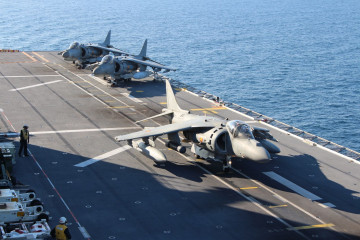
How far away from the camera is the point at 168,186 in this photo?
2934cm

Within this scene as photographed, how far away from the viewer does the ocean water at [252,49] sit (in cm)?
6925

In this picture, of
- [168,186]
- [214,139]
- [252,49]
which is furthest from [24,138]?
[252,49]

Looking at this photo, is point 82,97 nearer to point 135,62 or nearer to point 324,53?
point 135,62

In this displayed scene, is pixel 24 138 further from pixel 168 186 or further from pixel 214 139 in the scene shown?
pixel 214 139

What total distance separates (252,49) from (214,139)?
90.0 m

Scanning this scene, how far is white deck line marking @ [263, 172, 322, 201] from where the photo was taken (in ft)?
93.9

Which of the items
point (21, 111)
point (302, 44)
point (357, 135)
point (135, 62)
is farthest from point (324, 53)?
point (21, 111)

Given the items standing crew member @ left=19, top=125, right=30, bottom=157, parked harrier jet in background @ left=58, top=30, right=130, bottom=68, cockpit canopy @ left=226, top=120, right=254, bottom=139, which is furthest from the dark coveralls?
parked harrier jet in background @ left=58, top=30, right=130, bottom=68

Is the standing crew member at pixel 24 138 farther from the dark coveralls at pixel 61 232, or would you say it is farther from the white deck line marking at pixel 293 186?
the white deck line marking at pixel 293 186

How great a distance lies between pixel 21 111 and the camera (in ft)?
146

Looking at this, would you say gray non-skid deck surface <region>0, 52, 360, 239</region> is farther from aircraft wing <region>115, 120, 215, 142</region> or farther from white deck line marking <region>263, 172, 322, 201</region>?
aircraft wing <region>115, 120, 215, 142</region>

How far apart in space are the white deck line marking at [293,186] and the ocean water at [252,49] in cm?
2596

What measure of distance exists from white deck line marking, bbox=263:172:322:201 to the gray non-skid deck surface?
A: 0.07 m

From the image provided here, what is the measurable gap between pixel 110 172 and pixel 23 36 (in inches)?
4244
